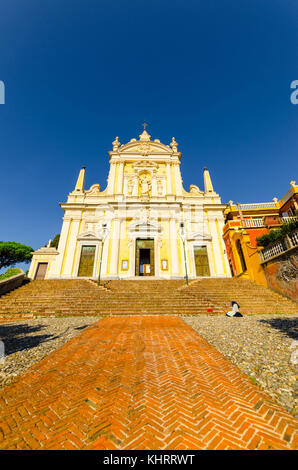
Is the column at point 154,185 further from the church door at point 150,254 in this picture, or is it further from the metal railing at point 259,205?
the metal railing at point 259,205

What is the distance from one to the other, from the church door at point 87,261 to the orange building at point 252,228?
1312 centimetres

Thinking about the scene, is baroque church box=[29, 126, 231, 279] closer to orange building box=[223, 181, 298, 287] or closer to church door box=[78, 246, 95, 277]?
church door box=[78, 246, 95, 277]

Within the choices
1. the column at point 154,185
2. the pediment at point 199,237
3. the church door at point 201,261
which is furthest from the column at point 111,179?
the church door at point 201,261

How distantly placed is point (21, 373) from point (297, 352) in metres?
4.81

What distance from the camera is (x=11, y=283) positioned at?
435 inches

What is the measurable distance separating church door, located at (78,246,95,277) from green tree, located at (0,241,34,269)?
2086 centimetres

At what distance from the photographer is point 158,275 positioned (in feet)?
53.5

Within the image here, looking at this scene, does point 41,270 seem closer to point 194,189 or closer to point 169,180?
point 169,180

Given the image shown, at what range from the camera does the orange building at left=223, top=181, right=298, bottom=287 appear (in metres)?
13.0

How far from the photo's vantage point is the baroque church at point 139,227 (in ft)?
54.9

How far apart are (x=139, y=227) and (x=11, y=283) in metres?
10.9
